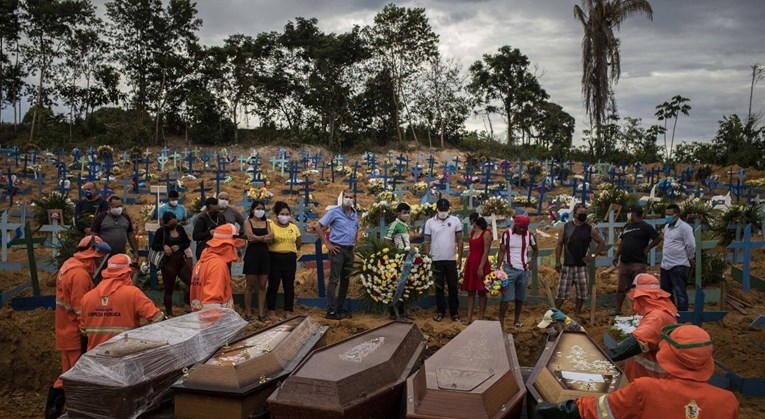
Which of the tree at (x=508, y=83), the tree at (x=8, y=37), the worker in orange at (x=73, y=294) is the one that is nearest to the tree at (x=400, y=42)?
the tree at (x=508, y=83)

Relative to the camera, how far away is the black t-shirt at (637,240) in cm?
805

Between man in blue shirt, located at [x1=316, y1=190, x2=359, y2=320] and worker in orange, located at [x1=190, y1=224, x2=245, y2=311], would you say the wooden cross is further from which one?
worker in orange, located at [x1=190, y1=224, x2=245, y2=311]

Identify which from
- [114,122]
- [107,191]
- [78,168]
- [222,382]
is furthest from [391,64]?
[222,382]

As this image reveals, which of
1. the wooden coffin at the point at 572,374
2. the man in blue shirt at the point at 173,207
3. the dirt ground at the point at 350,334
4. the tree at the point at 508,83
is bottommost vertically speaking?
the dirt ground at the point at 350,334

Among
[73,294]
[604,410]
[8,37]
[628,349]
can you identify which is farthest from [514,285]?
[8,37]

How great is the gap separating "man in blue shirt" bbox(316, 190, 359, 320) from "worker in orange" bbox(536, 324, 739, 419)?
510 cm

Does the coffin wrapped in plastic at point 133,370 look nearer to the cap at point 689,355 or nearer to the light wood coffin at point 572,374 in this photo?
the light wood coffin at point 572,374

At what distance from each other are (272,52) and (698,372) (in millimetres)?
35847

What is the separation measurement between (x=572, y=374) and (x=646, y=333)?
65cm

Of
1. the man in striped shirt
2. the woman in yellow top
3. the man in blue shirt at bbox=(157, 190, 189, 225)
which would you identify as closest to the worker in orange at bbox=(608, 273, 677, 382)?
the man in striped shirt

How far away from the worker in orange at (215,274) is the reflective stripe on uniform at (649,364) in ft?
13.1

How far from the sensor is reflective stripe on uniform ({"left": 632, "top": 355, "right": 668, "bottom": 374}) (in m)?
4.25

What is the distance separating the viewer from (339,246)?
26.7 feet

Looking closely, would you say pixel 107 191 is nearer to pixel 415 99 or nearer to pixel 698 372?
pixel 698 372
